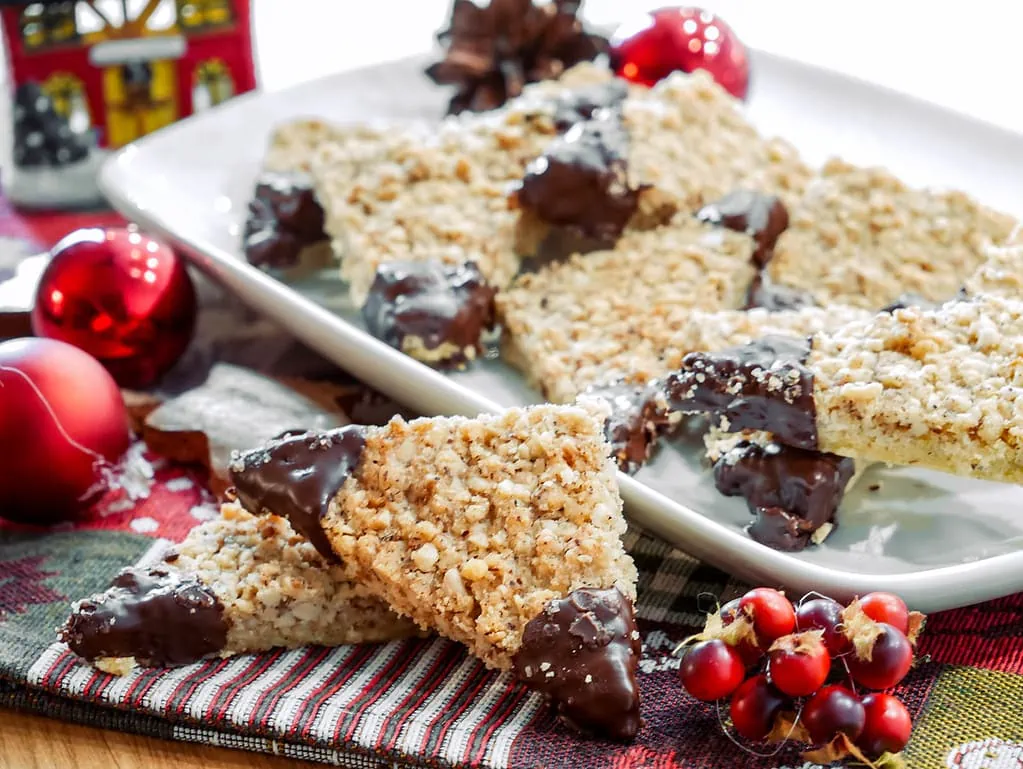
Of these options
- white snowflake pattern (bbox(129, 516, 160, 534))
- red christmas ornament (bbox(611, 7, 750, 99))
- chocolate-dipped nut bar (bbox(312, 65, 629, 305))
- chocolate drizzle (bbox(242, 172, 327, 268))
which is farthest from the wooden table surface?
red christmas ornament (bbox(611, 7, 750, 99))

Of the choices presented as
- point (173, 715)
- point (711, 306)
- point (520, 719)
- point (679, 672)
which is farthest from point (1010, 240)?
point (173, 715)

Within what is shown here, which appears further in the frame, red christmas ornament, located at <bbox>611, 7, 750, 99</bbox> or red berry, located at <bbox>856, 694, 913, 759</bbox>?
red christmas ornament, located at <bbox>611, 7, 750, 99</bbox>

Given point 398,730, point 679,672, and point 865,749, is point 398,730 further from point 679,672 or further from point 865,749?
point 865,749

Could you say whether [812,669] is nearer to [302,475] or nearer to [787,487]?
[787,487]

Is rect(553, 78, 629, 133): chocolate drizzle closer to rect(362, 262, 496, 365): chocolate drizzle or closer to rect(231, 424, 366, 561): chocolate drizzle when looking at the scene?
rect(362, 262, 496, 365): chocolate drizzle

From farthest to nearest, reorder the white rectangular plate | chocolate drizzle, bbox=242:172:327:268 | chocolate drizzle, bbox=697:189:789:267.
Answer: chocolate drizzle, bbox=242:172:327:268
chocolate drizzle, bbox=697:189:789:267
the white rectangular plate

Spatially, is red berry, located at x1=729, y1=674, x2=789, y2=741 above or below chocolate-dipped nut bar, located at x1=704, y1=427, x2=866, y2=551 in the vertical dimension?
below

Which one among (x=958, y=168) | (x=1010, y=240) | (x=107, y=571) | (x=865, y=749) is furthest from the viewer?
(x=958, y=168)
